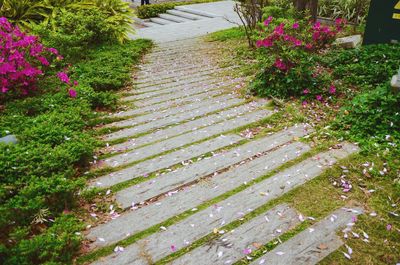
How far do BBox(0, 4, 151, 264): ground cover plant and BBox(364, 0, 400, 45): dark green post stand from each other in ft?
15.4

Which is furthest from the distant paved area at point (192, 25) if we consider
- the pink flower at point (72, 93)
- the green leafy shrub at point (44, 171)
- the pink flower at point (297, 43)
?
the green leafy shrub at point (44, 171)

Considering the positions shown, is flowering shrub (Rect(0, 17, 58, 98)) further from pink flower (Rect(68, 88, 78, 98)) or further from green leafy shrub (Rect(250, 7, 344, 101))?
green leafy shrub (Rect(250, 7, 344, 101))

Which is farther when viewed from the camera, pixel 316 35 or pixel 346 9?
pixel 346 9

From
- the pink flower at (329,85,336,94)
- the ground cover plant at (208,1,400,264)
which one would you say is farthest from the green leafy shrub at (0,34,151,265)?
the pink flower at (329,85,336,94)

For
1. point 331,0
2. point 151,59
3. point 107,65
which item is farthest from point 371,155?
point 331,0

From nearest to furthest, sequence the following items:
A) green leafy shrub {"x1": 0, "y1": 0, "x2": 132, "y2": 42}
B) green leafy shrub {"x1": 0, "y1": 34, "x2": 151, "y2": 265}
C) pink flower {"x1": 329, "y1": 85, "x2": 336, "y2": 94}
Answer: green leafy shrub {"x1": 0, "y1": 34, "x2": 151, "y2": 265} → pink flower {"x1": 329, "y1": 85, "x2": 336, "y2": 94} → green leafy shrub {"x1": 0, "y1": 0, "x2": 132, "y2": 42}

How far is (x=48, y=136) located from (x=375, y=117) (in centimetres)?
352

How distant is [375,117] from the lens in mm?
3764

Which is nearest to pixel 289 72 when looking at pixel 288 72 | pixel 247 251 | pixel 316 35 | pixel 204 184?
pixel 288 72

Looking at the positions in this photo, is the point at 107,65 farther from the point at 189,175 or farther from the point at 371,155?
the point at 371,155

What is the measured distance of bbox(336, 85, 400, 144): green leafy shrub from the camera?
3.65 meters

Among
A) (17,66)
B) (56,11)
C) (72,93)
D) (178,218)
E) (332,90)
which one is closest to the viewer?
(178,218)

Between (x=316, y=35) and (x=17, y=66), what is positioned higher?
(x=316, y=35)

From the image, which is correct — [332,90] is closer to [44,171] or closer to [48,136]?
[48,136]
